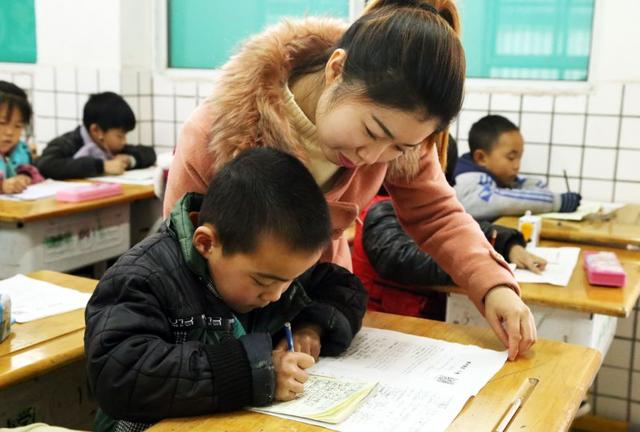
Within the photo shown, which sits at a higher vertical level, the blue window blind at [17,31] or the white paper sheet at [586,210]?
the blue window blind at [17,31]

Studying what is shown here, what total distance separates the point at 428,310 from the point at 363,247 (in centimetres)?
28

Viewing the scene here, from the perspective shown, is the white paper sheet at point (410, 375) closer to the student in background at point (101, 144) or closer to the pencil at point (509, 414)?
the pencil at point (509, 414)

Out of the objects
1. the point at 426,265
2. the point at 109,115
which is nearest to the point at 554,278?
the point at 426,265

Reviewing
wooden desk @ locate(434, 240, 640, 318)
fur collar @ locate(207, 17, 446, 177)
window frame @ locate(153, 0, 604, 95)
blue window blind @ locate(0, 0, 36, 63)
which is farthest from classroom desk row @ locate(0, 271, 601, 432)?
blue window blind @ locate(0, 0, 36, 63)

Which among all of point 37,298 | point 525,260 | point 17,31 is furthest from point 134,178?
point 525,260

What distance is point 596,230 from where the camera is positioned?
8.57 ft

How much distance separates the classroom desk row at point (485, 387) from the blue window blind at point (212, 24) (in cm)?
273

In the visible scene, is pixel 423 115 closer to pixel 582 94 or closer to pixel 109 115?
pixel 582 94

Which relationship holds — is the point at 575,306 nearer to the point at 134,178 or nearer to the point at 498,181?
the point at 498,181

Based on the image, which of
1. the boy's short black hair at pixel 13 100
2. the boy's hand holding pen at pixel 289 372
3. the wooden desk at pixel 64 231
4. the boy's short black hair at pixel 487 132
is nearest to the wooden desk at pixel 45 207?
the wooden desk at pixel 64 231

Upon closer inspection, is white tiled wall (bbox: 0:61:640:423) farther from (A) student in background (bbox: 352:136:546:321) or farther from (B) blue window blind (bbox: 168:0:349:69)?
(B) blue window blind (bbox: 168:0:349:69)

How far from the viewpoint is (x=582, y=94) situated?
10.6ft

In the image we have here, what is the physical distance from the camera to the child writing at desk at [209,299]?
1.00 metres

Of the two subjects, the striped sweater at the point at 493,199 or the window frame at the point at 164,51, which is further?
the window frame at the point at 164,51
